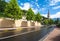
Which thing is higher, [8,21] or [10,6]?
[10,6]

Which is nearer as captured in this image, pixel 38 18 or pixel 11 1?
pixel 11 1

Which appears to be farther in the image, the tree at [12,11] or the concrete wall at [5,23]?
the concrete wall at [5,23]

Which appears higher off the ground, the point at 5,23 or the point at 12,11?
the point at 12,11

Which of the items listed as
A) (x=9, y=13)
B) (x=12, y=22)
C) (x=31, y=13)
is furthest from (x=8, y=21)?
(x=31, y=13)

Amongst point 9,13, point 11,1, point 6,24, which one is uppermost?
point 11,1

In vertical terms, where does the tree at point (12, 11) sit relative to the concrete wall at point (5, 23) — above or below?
above

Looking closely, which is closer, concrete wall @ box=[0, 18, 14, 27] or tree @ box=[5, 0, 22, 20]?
tree @ box=[5, 0, 22, 20]

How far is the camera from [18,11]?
53.2 meters

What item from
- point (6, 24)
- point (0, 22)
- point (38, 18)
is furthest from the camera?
point (38, 18)

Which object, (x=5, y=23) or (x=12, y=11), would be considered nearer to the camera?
(x=12, y=11)

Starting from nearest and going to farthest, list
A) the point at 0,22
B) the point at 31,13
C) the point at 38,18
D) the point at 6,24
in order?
the point at 0,22 → the point at 6,24 → the point at 31,13 → the point at 38,18

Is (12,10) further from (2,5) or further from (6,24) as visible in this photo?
(2,5)

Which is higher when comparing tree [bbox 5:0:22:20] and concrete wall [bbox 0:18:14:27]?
tree [bbox 5:0:22:20]

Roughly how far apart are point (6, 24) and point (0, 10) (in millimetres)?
31607
